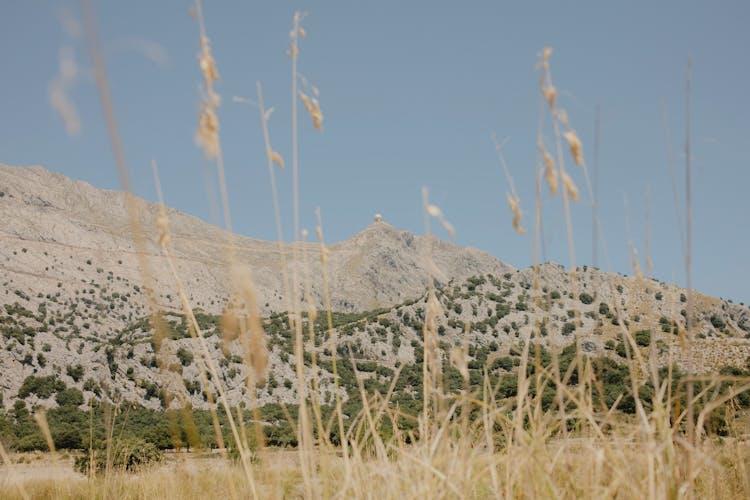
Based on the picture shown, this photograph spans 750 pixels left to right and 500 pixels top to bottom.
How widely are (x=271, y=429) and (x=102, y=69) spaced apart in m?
31.4

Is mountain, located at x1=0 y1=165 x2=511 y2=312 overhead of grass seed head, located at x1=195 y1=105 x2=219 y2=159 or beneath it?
overhead

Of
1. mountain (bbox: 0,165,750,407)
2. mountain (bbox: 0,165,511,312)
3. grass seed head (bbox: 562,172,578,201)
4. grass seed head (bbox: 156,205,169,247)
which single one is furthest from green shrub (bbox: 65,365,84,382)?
grass seed head (bbox: 562,172,578,201)

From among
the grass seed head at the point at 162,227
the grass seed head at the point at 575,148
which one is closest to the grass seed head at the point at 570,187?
the grass seed head at the point at 575,148

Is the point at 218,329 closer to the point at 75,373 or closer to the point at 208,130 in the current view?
the point at 75,373

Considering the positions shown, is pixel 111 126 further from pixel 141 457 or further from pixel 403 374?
pixel 403 374

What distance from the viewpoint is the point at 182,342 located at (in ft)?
145

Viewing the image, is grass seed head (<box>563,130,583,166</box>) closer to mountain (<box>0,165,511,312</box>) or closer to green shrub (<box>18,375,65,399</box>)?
mountain (<box>0,165,511,312</box>)

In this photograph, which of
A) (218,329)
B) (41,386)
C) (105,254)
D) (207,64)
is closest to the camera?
(207,64)

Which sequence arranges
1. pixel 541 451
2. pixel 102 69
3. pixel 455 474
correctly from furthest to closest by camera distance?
1. pixel 455 474
2. pixel 541 451
3. pixel 102 69

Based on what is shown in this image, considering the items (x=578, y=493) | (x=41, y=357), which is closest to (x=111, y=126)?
(x=578, y=493)

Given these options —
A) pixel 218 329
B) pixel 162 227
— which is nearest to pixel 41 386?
pixel 218 329

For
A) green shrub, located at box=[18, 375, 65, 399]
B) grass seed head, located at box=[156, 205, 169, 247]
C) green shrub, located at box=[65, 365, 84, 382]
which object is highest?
grass seed head, located at box=[156, 205, 169, 247]

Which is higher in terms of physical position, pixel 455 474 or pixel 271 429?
pixel 455 474

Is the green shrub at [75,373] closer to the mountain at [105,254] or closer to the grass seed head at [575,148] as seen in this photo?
the mountain at [105,254]
